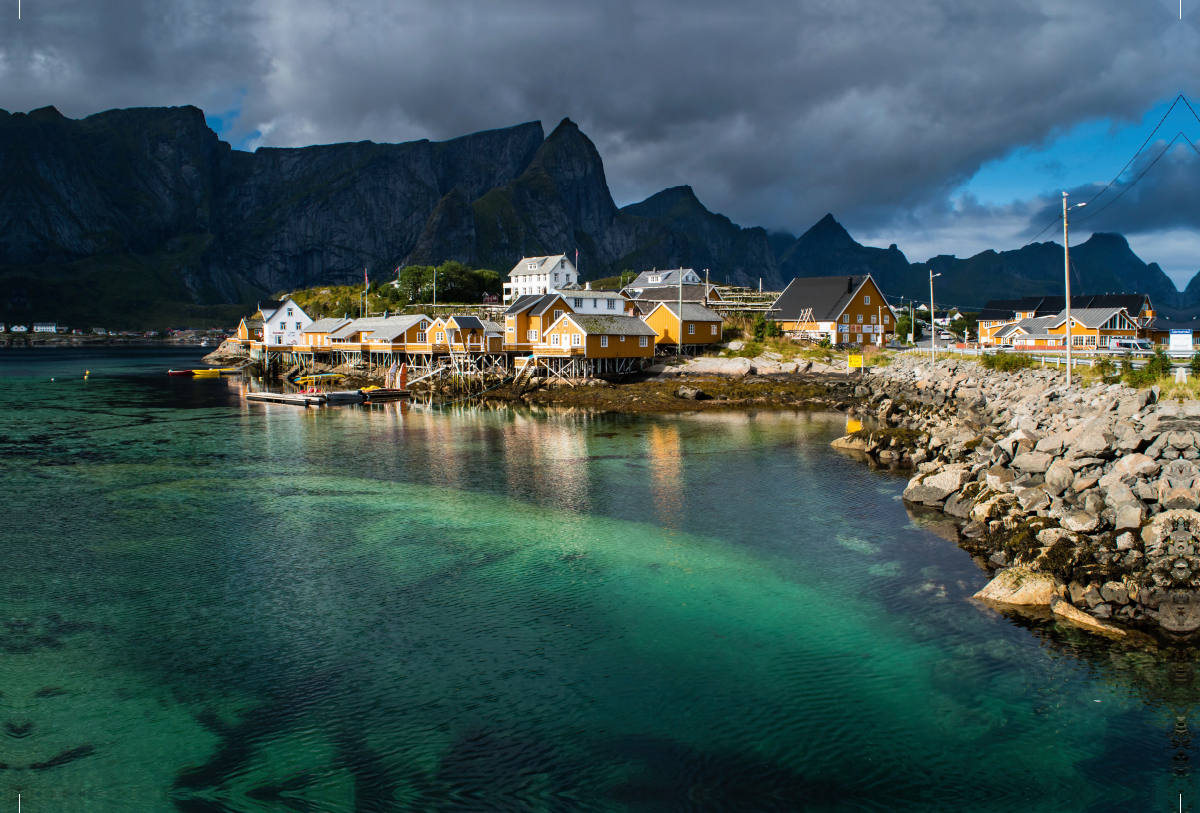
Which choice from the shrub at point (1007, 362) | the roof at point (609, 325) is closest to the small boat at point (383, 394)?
the roof at point (609, 325)

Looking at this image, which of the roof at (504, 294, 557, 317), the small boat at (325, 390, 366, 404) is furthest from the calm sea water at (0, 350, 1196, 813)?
the roof at (504, 294, 557, 317)

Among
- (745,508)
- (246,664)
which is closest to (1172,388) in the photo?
(745,508)

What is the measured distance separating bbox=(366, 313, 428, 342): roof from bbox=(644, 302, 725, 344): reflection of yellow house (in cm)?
2353

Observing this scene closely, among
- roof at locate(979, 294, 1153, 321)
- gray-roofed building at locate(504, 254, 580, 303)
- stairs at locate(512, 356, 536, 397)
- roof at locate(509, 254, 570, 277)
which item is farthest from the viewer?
roof at locate(509, 254, 570, 277)

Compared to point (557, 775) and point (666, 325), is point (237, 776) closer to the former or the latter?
point (557, 775)

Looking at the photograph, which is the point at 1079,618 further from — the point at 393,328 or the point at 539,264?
the point at 539,264

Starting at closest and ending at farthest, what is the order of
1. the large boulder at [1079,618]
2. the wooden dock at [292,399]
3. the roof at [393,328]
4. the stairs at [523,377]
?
the large boulder at [1079,618]
the wooden dock at [292,399]
the stairs at [523,377]
the roof at [393,328]

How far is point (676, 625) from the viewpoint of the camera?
1497 centimetres

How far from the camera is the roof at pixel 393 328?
72.0 meters

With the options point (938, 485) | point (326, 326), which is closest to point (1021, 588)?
point (938, 485)

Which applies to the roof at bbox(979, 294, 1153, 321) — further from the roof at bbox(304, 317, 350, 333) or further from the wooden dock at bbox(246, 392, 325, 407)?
the roof at bbox(304, 317, 350, 333)

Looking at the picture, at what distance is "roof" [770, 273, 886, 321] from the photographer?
240 ft

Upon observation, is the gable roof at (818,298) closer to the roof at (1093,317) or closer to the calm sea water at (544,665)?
the roof at (1093,317)

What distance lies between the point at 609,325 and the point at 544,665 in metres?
51.0
